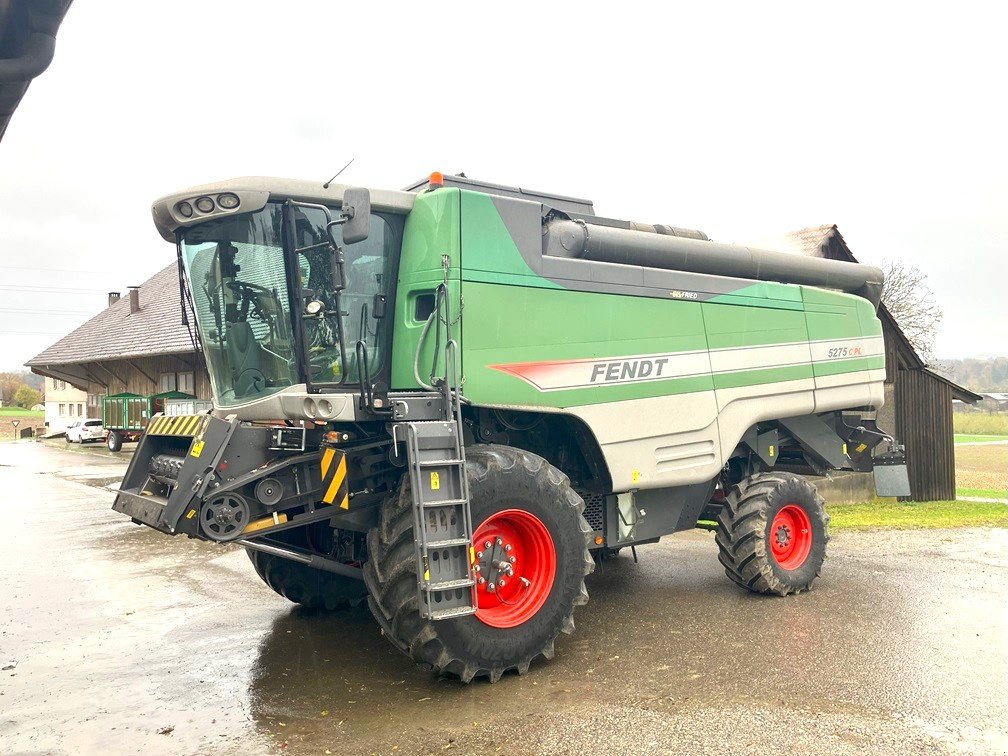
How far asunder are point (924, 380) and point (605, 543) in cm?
1241

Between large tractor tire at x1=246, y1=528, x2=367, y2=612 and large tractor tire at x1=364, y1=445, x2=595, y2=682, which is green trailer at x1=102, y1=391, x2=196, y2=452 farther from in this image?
large tractor tire at x1=364, y1=445, x2=595, y2=682

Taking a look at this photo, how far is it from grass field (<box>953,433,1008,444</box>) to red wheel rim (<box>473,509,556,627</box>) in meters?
47.8

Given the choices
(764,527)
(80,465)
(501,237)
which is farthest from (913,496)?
(80,465)

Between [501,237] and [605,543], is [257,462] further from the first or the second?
[605,543]

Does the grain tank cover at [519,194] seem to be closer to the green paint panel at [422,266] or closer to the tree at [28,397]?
the green paint panel at [422,266]

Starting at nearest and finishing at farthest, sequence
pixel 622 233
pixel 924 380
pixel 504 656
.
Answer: pixel 504 656 → pixel 622 233 → pixel 924 380

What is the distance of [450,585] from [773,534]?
12.6 ft

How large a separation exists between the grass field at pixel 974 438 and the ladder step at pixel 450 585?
48.5 m

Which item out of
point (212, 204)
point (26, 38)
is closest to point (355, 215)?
point (212, 204)

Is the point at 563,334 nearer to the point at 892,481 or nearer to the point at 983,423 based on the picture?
the point at 892,481

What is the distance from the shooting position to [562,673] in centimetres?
523

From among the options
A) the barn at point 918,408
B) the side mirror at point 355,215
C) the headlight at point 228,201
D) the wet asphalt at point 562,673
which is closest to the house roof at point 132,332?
the barn at point 918,408

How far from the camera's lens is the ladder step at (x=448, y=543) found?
4691 mm

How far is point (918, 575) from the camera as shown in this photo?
8.08 m
